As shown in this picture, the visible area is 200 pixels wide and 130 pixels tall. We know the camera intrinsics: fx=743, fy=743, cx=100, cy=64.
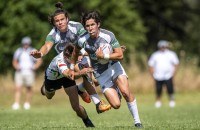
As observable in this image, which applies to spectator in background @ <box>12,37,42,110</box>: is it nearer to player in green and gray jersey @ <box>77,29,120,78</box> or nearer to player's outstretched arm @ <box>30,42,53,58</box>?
player's outstretched arm @ <box>30,42,53,58</box>

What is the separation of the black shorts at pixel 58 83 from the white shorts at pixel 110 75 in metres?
→ 0.76

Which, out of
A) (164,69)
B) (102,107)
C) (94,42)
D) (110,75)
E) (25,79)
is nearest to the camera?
(94,42)

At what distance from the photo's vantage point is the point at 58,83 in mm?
14344

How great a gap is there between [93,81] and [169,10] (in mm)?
39599

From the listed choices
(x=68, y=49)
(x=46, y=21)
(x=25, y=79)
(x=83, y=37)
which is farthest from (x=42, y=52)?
(x=46, y=21)

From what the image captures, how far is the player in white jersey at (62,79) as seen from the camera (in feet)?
44.9

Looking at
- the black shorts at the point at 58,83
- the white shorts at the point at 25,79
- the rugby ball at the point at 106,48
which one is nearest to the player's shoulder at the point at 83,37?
the rugby ball at the point at 106,48

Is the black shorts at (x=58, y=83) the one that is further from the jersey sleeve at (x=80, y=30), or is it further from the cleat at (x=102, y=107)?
the jersey sleeve at (x=80, y=30)

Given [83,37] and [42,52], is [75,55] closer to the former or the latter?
[83,37]

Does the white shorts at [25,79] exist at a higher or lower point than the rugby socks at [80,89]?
lower

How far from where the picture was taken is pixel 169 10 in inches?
2112

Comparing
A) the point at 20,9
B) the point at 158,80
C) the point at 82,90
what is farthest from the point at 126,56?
the point at 82,90

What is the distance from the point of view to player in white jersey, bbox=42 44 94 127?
13.7 metres

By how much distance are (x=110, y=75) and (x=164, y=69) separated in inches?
543
